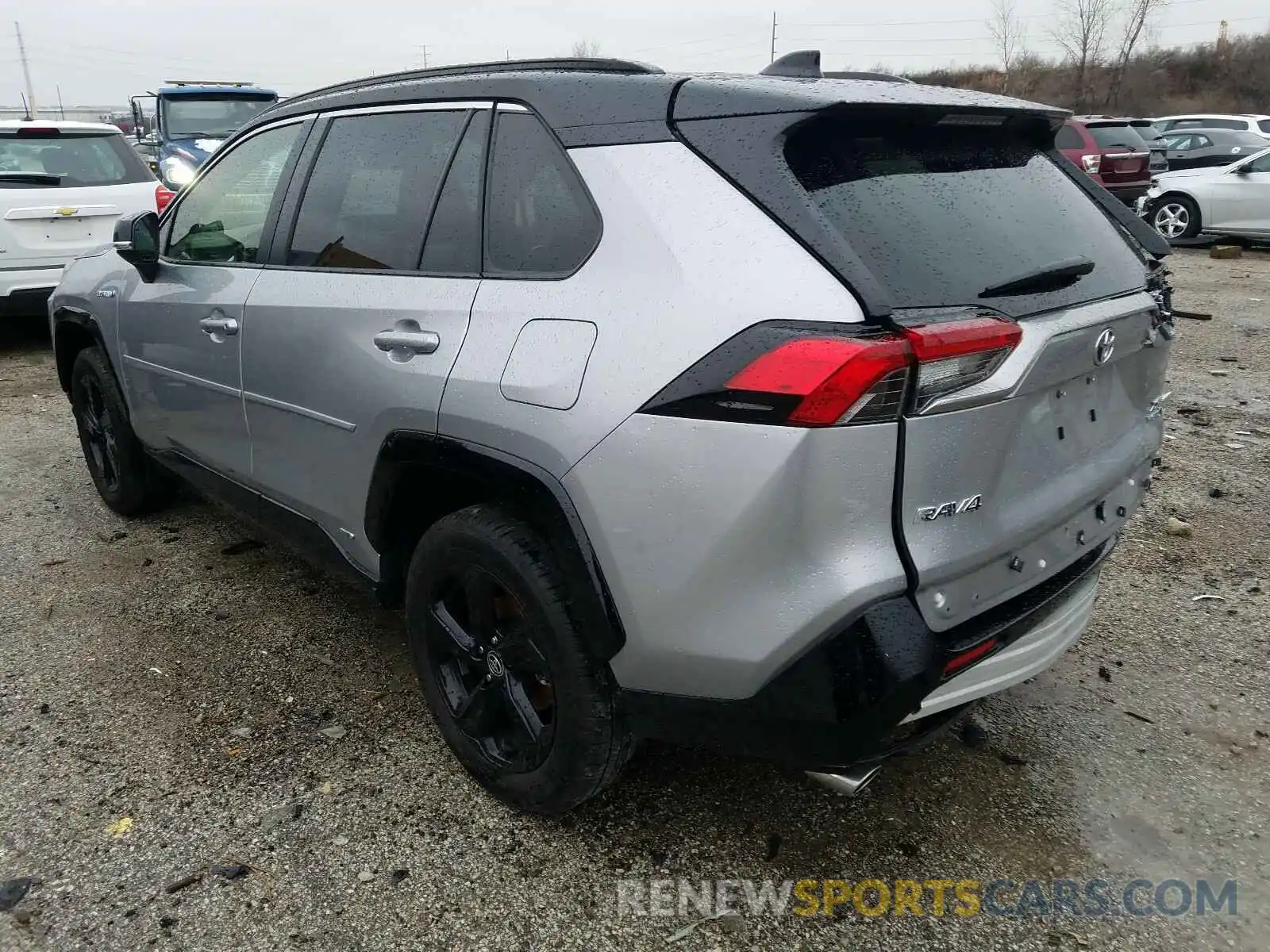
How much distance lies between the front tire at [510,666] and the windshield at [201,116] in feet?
38.3

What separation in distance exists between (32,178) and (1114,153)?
41.8 ft

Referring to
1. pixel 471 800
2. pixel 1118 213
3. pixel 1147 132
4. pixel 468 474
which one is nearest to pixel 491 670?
pixel 471 800

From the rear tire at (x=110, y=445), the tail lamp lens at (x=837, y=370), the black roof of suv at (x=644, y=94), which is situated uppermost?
the black roof of suv at (x=644, y=94)

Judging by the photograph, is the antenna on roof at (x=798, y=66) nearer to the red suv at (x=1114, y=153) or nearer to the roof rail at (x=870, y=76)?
the roof rail at (x=870, y=76)

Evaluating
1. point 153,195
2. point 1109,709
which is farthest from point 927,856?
point 153,195

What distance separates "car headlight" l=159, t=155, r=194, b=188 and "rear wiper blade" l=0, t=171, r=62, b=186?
3225 millimetres

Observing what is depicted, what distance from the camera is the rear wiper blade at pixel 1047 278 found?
1.90 metres

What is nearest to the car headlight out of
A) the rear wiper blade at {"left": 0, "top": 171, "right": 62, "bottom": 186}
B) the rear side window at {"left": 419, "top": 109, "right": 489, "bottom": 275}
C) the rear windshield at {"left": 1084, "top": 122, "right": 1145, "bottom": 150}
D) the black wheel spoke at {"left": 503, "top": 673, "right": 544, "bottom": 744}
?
the rear wiper blade at {"left": 0, "top": 171, "right": 62, "bottom": 186}

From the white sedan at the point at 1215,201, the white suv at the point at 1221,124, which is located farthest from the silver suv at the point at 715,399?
the white suv at the point at 1221,124

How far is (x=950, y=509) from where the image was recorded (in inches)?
70.6

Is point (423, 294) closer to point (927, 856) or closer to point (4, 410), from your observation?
point (927, 856)

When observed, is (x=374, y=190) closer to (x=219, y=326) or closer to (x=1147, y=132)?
(x=219, y=326)

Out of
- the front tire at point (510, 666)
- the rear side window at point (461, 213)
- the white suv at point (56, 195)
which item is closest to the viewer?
the front tire at point (510, 666)

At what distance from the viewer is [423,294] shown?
2.39 m
